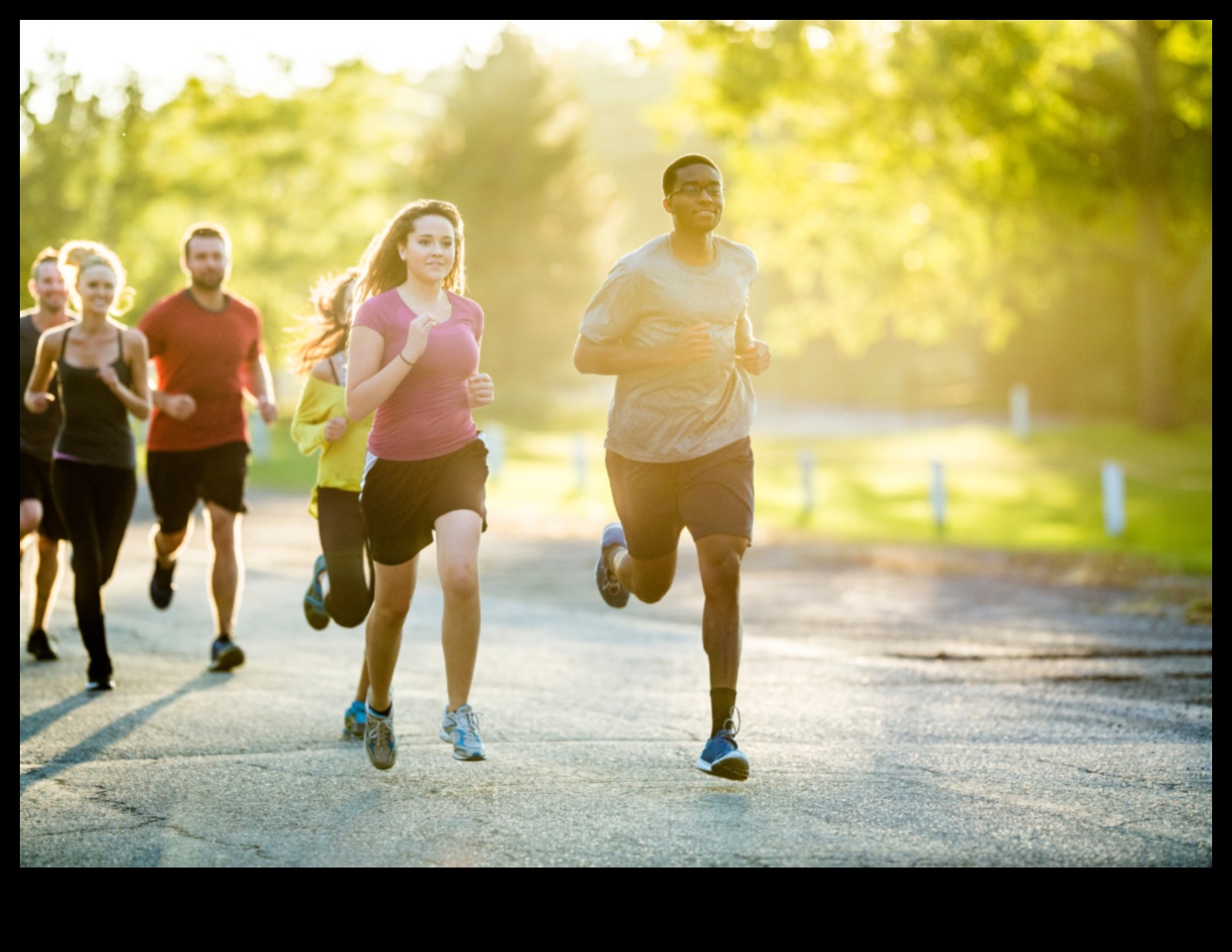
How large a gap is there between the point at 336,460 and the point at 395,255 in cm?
123

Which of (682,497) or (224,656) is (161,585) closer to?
(224,656)

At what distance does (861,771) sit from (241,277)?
104ft

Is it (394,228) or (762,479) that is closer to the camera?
(394,228)

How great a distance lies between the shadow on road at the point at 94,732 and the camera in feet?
21.0

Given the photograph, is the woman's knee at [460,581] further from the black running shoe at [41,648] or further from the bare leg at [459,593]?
the black running shoe at [41,648]

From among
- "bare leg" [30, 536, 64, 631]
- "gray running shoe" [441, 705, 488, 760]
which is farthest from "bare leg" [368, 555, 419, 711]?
"bare leg" [30, 536, 64, 631]

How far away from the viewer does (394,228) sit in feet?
18.4

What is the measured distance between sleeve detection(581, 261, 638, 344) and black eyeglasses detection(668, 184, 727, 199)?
337mm

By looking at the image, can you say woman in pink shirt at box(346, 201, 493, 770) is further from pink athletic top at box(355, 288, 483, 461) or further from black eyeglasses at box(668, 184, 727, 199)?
black eyeglasses at box(668, 184, 727, 199)

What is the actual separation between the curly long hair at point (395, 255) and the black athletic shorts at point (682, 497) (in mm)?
908

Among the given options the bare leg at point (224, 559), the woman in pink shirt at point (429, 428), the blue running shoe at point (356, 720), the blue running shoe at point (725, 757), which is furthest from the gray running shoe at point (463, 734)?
the bare leg at point (224, 559)

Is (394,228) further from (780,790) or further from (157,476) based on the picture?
(157,476)
